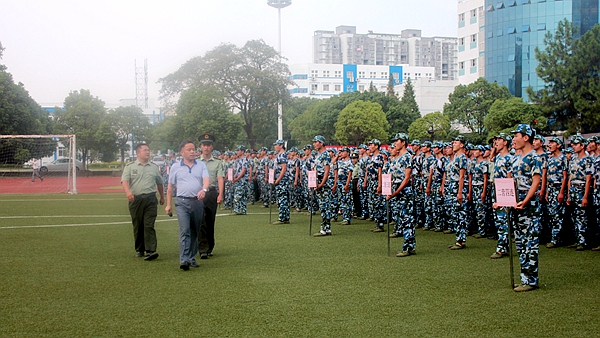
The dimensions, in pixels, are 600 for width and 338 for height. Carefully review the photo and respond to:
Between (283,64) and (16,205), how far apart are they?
99.6 ft

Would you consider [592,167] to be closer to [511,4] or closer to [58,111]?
[58,111]

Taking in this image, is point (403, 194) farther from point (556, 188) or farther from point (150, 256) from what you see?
point (150, 256)

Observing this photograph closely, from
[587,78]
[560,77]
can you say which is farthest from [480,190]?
[560,77]

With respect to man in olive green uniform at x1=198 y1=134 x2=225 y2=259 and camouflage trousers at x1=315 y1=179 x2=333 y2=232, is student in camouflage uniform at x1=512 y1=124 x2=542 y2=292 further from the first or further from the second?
camouflage trousers at x1=315 y1=179 x2=333 y2=232

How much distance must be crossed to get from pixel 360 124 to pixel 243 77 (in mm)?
13448

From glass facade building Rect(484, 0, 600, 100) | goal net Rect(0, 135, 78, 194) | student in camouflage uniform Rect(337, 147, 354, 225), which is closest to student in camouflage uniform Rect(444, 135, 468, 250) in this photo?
student in camouflage uniform Rect(337, 147, 354, 225)

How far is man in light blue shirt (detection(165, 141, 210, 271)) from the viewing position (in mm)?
8938

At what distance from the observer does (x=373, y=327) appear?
18.7 feet

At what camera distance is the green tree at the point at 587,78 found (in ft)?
97.2

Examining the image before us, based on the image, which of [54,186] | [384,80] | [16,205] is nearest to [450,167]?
[16,205]

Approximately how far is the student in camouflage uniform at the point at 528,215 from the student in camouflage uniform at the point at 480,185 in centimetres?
417

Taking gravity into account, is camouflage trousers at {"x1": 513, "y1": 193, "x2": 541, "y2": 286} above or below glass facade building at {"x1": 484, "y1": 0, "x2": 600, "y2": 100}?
below

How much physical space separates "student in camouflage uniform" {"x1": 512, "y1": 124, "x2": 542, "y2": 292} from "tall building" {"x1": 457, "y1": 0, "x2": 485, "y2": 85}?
71.3 m

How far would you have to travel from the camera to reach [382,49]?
548 ft
